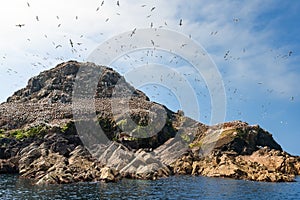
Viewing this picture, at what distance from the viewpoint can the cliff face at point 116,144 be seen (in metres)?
93.4

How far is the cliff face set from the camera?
306ft

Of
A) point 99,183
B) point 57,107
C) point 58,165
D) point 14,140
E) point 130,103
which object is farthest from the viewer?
point 130,103

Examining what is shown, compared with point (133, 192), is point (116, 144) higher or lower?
higher

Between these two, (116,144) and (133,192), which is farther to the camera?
(116,144)

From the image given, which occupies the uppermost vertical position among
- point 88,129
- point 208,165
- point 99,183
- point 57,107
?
point 57,107

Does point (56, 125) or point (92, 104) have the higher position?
point (92, 104)

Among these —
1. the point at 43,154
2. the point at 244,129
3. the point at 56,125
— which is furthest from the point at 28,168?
the point at 244,129

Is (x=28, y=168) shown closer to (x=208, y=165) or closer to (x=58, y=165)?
(x=58, y=165)

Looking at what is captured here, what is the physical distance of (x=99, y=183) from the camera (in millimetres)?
76312

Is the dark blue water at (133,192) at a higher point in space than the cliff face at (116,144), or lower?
lower

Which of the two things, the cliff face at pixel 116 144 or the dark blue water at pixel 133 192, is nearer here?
the dark blue water at pixel 133 192

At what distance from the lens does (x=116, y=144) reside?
372 ft

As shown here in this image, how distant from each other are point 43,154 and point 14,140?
2467cm

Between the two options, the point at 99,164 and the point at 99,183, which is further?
the point at 99,164
